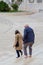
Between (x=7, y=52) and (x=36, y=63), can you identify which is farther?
(x=7, y=52)

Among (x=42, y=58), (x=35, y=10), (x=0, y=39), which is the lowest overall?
(x=35, y=10)

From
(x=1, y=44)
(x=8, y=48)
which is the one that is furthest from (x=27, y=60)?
(x=1, y=44)

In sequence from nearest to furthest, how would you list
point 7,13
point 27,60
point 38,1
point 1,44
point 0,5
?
point 27,60 < point 1,44 < point 7,13 < point 0,5 < point 38,1

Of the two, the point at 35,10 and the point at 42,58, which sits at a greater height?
the point at 42,58

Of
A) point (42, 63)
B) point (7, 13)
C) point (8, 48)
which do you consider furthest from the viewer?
point (7, 13)

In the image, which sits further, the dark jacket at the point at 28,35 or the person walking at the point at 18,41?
the person walking at the point at 18,41

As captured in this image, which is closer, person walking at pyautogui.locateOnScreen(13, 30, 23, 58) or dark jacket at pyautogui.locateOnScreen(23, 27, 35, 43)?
dark jacket at pyautogui.locateOnScreen(23, 27, 35, 43)

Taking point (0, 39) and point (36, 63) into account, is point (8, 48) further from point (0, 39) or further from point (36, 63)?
point (36, 63)

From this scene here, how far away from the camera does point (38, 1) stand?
47.6 metres

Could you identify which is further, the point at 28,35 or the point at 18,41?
the point at 18,41

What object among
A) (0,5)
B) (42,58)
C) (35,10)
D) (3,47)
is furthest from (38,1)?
(42,58)

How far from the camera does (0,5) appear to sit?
40.4m

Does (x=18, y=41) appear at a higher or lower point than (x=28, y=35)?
lower

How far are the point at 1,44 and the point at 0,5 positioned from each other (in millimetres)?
22913
